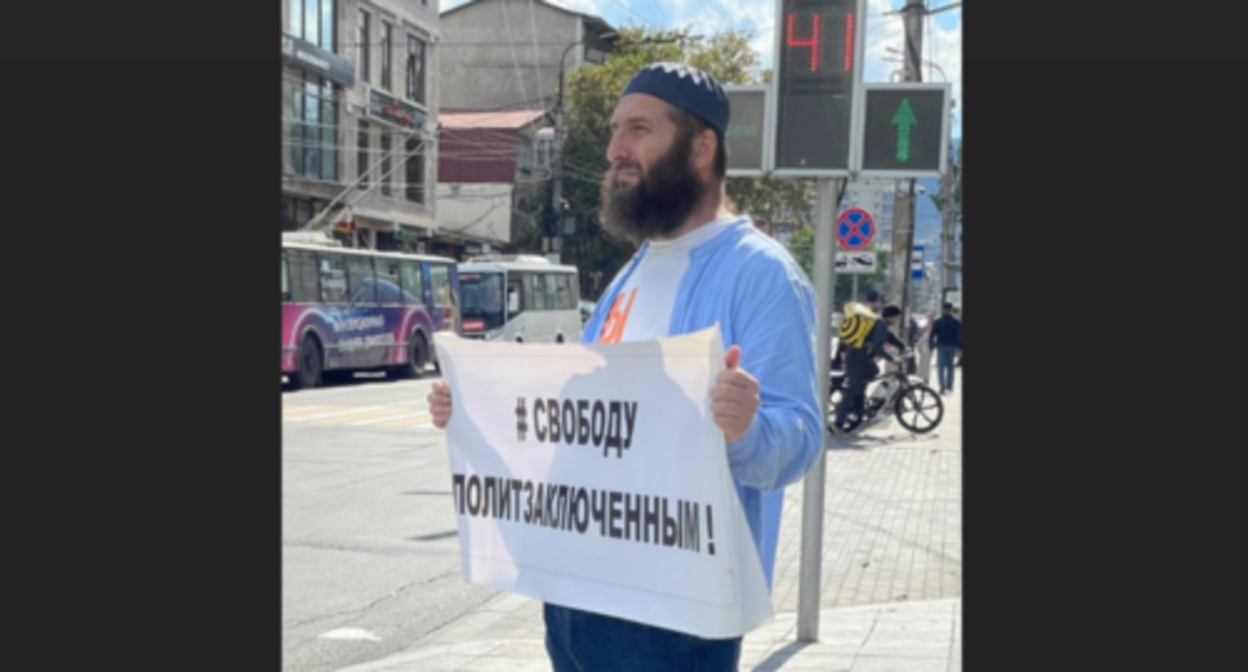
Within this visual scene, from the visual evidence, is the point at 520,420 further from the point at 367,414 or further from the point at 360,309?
the point at 360,309

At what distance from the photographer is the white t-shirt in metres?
2.64

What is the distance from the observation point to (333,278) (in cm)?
2639

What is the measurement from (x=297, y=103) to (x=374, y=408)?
18341mm

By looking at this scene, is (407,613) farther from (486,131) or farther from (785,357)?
(486,131)

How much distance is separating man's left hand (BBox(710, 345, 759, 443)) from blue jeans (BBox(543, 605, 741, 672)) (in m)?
0.51

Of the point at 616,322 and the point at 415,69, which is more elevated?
the point at 415,69

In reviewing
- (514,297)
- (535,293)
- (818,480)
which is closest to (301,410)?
(514,297)

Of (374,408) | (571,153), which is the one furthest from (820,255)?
(571,153)

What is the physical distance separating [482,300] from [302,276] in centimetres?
800

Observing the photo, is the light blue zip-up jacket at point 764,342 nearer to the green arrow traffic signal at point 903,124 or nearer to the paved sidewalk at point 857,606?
the paved sidewalk at point 857,606

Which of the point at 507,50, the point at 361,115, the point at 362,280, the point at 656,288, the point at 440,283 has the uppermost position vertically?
the point at 507,50

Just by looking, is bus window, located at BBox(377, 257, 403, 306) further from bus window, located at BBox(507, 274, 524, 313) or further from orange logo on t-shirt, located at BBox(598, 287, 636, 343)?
orange logo on t-shirt, located at BBox(598, 287, 636, 343)

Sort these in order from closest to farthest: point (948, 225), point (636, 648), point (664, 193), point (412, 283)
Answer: point (636, 648), point (664, 193), point (412, 283), point (948, 225)
